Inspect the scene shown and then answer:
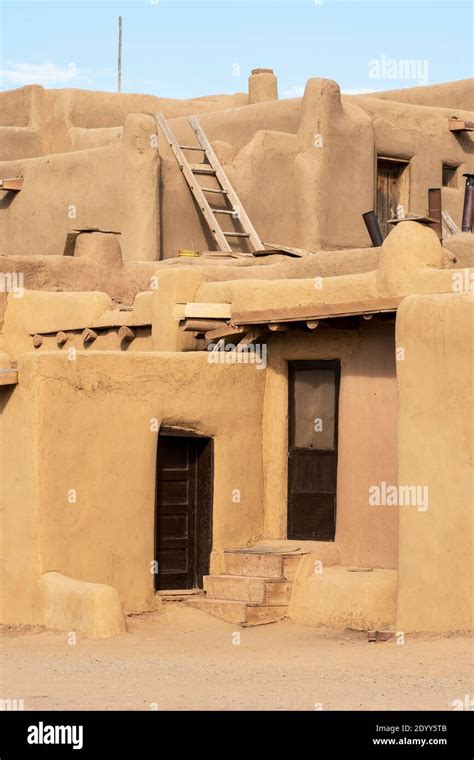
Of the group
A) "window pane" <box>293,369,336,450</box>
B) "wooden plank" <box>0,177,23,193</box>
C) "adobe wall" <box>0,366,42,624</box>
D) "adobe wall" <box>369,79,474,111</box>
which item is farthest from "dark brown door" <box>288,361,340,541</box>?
Answer: "adobe wall" <box>369,79,474,111</box>

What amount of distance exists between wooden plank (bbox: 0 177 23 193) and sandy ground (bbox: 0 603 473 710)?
10.1 metres

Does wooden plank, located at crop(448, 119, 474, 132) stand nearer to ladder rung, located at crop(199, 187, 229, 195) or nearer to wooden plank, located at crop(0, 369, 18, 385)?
ladder rung, located at crop(199, 187, 229, 195)

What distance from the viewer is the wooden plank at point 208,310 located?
632 inches

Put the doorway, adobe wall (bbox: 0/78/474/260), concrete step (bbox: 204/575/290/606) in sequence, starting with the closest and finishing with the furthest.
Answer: concrete step (bbox: 204/575/290/606) → adobe wall (bbox: 0/78/474/260) → the doorway

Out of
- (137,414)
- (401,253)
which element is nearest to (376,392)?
(401,253)

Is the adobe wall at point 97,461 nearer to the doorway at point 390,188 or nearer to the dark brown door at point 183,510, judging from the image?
the dark brown door at point 183,510

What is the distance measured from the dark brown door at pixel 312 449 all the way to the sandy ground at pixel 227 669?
4.36 ft

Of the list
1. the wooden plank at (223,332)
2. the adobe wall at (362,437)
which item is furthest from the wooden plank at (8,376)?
the adobe wall at (362,437)

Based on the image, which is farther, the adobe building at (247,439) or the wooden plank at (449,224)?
the wooden plank at (449,224)

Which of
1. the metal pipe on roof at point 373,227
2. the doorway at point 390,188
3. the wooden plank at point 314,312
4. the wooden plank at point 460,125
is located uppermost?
the wooden plank at point 460,125

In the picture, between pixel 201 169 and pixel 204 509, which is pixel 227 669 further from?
pixel 201 169

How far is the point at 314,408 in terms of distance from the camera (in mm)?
15867

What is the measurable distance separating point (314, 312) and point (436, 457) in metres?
2.48

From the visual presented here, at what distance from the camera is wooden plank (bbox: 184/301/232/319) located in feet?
52.6
